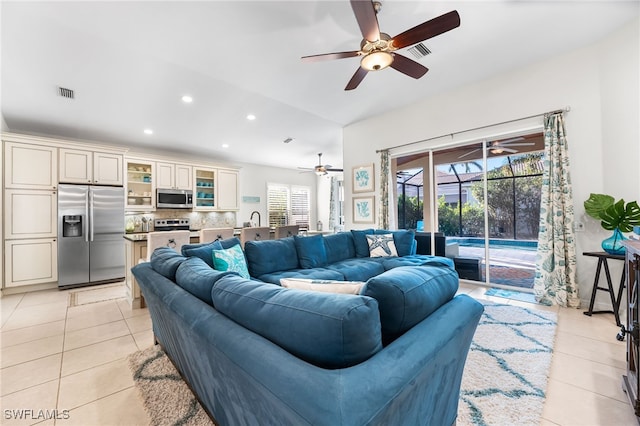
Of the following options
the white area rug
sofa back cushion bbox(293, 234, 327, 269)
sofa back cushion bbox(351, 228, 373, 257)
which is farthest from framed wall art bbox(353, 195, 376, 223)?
the white area rug

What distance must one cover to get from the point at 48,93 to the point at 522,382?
5.92m

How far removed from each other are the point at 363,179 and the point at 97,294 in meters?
4.89

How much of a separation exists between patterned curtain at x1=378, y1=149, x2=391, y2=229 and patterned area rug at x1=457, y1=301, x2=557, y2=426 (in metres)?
2.33

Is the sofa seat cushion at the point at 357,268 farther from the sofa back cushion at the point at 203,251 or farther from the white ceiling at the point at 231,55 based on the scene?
the white ceiling at the point at 231,55

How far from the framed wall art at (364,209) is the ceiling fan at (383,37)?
2.76 m

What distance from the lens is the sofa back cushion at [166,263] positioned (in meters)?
1.78

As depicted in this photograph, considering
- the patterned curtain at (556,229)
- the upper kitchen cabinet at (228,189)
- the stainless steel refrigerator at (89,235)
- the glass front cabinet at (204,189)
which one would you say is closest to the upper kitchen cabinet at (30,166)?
the stainless steel refrigerator at (89,235)

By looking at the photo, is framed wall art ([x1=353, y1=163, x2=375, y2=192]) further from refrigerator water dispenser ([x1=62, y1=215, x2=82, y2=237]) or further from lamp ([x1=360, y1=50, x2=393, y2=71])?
refrigerator water dispenser ([x1=62, y1=215, x2=82, y2=237])

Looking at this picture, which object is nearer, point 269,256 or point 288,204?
point 269,256

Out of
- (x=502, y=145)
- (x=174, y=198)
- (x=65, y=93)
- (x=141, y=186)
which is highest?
(x=65, y=93)

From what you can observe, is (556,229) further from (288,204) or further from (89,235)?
(89,235)

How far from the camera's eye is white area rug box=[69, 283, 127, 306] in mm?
3749

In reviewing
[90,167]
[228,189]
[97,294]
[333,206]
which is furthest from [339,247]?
[333,206]

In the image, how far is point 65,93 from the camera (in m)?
3.49
